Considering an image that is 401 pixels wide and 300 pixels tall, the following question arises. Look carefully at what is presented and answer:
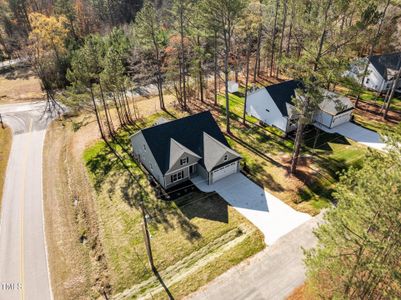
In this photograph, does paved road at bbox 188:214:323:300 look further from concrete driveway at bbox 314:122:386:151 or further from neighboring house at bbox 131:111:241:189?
concrete driveway at bbox 314:122:386:151

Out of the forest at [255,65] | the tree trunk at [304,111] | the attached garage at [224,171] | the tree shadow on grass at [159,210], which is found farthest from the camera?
the attached garage at [224,171]

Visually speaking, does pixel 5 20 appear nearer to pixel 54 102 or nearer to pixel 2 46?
pixel 2 46

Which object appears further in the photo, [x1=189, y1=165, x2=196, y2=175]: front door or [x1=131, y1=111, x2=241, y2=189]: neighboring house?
[x1=189, y1=165, x2=196, y2=175]: front door

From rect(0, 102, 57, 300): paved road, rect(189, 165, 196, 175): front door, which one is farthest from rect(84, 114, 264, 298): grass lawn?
rect(0, 102, 57, 300): paved road

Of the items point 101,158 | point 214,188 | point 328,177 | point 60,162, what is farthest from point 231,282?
point 60,162

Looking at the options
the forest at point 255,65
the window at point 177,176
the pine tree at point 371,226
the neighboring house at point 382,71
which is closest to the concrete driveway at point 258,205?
the window at point 177,176

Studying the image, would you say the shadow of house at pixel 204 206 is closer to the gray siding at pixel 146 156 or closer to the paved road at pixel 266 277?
the gray siding at pixel 146 156

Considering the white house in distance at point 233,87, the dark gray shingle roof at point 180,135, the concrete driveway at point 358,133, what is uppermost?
the dark gray shingle roof at point 180,135

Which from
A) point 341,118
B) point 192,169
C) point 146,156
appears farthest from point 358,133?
point 146,156

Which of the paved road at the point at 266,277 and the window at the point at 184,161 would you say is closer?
the paved road at the point at 266,277
